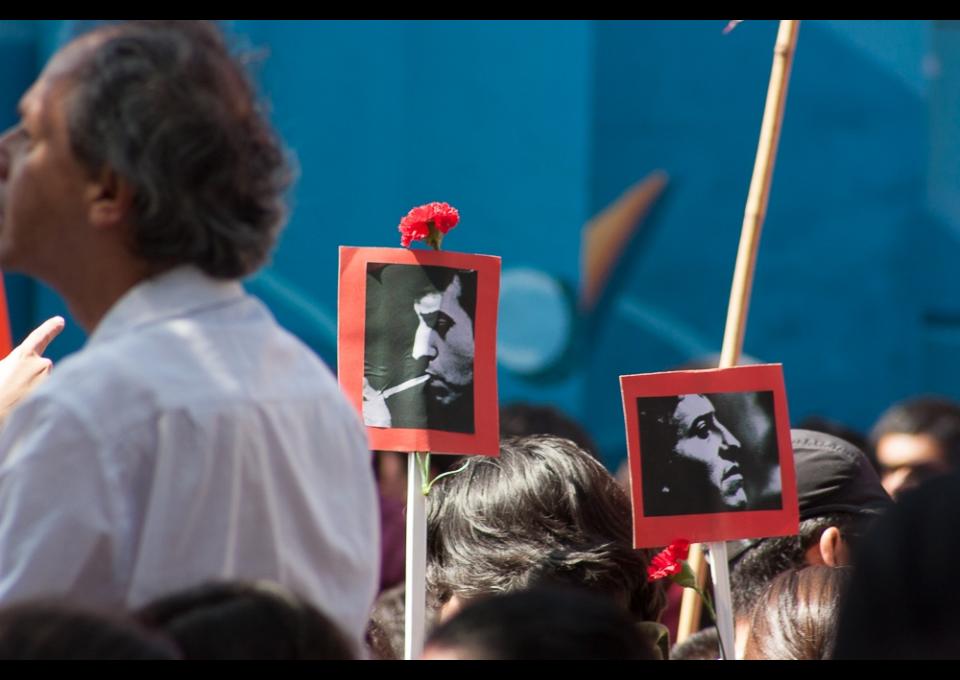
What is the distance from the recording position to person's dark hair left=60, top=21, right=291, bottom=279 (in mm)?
1305

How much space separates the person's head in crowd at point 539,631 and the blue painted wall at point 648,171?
4610mm

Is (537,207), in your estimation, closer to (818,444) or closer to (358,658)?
(818,444)

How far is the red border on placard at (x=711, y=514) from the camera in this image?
1866mm

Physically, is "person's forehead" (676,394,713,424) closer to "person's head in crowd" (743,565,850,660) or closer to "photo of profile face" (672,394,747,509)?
"photo of profile face" (672,394,747,509)

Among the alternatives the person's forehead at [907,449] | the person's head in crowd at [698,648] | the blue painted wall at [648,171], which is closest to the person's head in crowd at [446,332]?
the person's head in crowd at [698,648]

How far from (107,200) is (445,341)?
635mm

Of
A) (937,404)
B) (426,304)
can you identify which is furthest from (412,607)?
(937,404)

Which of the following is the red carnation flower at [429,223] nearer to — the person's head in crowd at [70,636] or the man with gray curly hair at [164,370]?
the man with gray curly hair at [164,370]

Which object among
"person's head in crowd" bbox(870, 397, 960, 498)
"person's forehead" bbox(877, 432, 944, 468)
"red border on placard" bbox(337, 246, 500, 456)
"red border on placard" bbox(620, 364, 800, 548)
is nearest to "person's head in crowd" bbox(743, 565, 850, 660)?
"red border on placard" bbox(620, 364, 800, 548)

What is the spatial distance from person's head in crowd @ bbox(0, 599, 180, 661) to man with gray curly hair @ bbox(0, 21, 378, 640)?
211mm

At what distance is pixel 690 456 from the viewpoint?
6.32 ft

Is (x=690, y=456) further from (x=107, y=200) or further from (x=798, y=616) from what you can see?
(x=107, y=200)

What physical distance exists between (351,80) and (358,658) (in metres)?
4.96

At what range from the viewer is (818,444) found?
2.47 m
